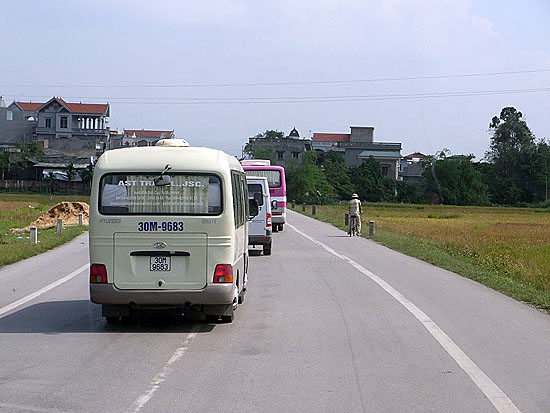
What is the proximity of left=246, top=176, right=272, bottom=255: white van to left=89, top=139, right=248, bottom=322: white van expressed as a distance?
10509 millimetres

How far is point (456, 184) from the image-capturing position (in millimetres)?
109625

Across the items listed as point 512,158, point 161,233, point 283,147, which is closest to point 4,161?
point 283,147

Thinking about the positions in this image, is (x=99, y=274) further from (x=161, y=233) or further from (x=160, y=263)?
(x=161, y=233)

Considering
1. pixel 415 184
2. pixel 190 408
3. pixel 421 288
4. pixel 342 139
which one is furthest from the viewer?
pixel 342 139

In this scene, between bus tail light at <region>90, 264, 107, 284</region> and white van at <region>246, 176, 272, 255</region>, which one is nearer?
bus tail light at <region>90, 264, 107, 284</region>

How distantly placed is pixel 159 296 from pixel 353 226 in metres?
23.3

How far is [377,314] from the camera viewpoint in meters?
12.0

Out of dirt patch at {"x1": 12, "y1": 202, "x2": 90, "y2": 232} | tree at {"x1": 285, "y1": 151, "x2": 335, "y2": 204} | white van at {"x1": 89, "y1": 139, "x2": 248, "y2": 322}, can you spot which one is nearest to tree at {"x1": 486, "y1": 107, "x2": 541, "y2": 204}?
tree at {"x1": 285, "y1": 151, "x2": 335, "y2": 204}

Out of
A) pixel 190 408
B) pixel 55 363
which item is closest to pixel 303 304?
pixel 55 363

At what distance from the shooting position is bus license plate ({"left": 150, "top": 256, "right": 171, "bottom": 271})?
34.3ft

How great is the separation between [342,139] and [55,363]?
13102cm

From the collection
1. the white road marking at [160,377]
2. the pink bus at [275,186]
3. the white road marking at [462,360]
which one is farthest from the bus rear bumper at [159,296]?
the pink bus at [275,186]

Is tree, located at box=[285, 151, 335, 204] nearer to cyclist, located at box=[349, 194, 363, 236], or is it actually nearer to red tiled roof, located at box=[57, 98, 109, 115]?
red tiled roof, located at box=[57, 98, 109, 115]

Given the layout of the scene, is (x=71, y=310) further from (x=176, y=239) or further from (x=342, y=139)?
(x=342, y=139)
